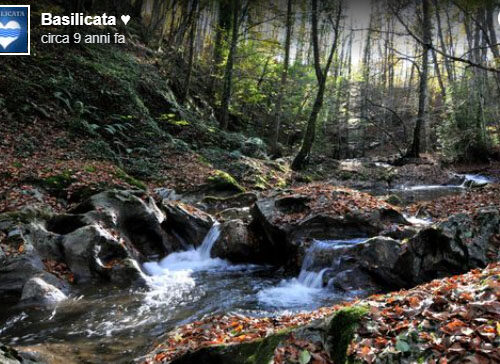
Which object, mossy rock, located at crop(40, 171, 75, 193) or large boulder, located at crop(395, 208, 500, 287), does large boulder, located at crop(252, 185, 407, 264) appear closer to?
large boulder, located at crop(395, 208, 500, 287)

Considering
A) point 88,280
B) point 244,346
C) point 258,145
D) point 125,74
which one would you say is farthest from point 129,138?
point 244,346

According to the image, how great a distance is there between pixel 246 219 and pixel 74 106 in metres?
9.76

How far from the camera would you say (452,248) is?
7.25 metres

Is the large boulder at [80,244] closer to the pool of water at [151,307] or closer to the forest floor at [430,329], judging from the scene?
the pool of water at [151,307]

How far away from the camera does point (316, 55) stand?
63.6ft

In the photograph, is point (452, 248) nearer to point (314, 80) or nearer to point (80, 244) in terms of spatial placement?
point (80, 244)

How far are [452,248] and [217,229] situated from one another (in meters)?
5.96

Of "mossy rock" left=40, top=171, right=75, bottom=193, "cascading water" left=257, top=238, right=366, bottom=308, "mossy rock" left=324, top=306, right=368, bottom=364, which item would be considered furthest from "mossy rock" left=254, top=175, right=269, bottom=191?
"mossy rock" left=324, top=306, right=368, bottom=364

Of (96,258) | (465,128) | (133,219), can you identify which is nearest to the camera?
(96,258)

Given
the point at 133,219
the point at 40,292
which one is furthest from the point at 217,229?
the point at 40,292

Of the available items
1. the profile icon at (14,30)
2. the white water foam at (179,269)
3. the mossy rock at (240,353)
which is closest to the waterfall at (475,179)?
the white water foam at (179,269)

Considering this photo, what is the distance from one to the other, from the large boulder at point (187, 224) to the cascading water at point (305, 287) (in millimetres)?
3116

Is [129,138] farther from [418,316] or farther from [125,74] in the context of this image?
[418,316]

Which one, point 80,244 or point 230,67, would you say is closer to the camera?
point 80,244
